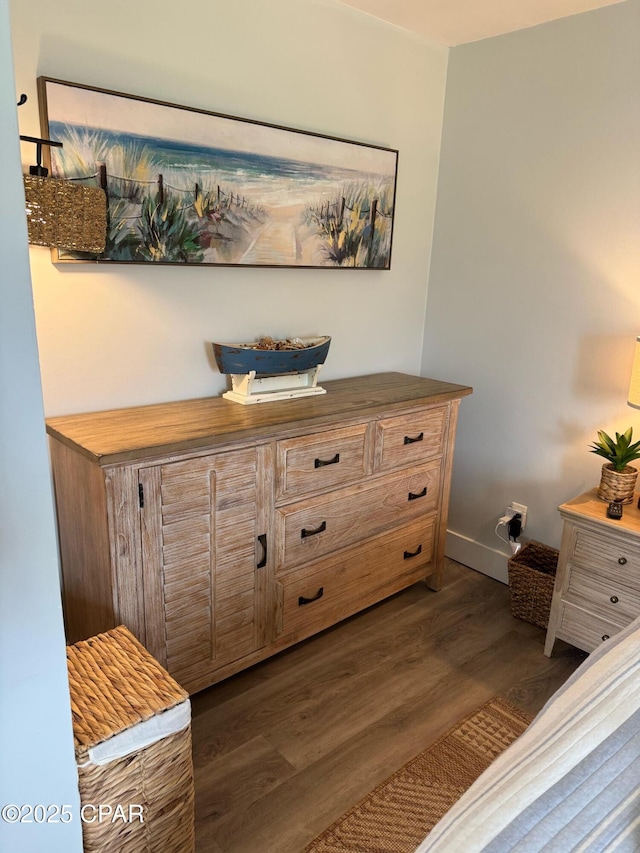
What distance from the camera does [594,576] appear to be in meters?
2.16

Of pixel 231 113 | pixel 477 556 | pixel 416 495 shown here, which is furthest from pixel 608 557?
pixel 231 113

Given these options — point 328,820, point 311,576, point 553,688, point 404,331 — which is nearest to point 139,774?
point 328,820

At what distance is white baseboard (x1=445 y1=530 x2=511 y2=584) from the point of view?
2859mm

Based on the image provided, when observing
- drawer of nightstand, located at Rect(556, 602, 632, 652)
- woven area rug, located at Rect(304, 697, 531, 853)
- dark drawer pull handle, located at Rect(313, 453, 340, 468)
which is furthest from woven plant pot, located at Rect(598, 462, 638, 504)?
dark drawer pull handle, located at Rect(313, 453, 340, 468)

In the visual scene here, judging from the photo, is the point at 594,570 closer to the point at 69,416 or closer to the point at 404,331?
the point at 404,331

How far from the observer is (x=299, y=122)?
7.38ft

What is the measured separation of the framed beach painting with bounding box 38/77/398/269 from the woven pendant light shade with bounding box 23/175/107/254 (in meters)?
0.11

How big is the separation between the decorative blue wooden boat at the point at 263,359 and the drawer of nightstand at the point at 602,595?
49.2 inches

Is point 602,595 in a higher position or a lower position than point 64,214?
lower

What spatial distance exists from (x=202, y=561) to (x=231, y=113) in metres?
1.50

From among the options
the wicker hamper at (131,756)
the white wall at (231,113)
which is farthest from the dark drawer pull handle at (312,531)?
the wicker hamper at (131,756)

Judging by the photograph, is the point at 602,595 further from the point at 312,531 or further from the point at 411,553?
the point at 312,531

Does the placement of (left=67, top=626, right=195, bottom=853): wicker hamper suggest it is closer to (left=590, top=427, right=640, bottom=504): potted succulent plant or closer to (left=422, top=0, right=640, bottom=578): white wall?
(left=590, top=427, right=640, bottom=504): potted succulent plant

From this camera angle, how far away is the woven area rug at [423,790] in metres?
1.57
